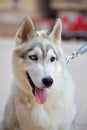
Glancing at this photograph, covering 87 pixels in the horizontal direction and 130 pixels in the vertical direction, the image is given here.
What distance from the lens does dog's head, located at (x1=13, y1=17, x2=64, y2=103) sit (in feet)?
11.6

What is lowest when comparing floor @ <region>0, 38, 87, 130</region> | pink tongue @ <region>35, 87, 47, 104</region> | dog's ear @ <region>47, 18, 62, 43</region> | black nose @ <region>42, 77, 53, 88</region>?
floor @ <region>0, 38, 87, 130</region>

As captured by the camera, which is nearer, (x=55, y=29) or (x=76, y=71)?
(x=55, y=29)

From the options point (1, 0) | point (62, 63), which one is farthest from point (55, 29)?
point (1, 0)

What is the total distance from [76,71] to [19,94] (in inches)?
132

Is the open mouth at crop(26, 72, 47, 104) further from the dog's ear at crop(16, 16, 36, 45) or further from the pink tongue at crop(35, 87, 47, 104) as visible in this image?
the dog's ear at crop(16, 16, 36, 45)

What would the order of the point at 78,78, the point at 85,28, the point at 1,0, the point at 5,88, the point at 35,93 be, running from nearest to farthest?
the point at 35,93, the point at 5,88, the point at 78,78, the point at 85,28, the point at 1,0

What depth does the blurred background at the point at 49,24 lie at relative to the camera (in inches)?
273

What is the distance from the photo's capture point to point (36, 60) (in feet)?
11.8

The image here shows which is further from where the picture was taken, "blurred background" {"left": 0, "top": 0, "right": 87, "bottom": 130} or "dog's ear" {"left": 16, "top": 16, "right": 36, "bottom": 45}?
"blurred background" {"left": 0, "top": 0, "right": 87, "bottom": 130}

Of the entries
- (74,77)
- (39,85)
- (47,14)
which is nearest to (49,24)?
(47,14)

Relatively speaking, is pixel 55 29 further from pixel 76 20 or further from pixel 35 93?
pixel 76 20

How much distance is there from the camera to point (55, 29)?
12.4 feet

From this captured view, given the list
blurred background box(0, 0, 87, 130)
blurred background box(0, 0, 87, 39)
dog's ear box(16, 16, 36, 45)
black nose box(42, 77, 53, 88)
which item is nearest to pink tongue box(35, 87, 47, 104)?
black nose box(42, 77, 53, 88)

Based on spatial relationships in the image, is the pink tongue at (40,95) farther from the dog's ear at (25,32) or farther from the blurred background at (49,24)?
the blurred background at (49,24)
